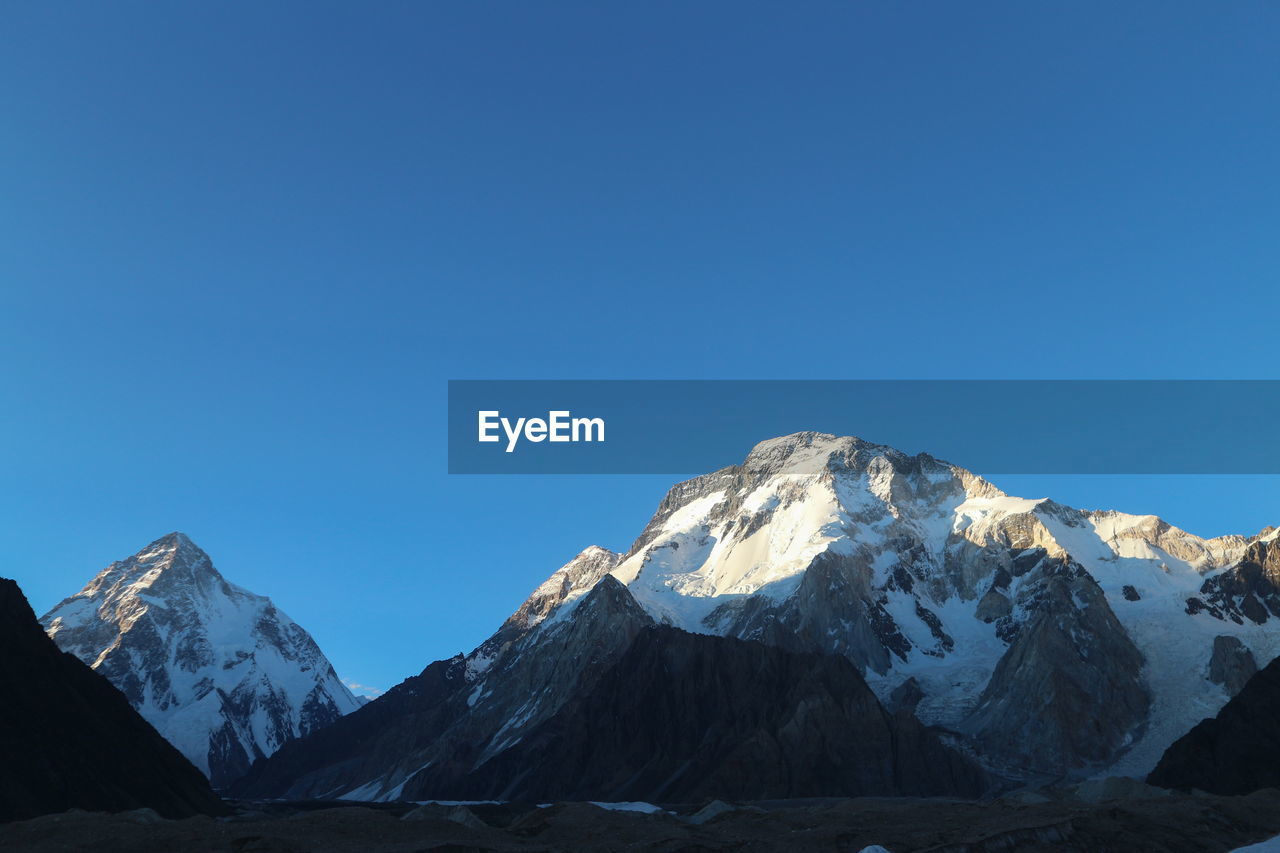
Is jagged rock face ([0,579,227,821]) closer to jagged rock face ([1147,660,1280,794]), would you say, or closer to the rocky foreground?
the rocky foreground

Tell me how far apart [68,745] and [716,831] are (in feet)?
225

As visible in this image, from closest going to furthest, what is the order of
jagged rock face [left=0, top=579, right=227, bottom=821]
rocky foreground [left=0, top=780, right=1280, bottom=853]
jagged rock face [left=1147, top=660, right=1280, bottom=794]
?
1. rocky foreground [left=0, top=780, right=1280, bottom=853]
2. jagged rock face [left=0, top=579, right=227, bottom=821]
3. jagged rock face [left=1147, top=660, right=1280, bottom=794]

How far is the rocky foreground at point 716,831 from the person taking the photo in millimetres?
55062

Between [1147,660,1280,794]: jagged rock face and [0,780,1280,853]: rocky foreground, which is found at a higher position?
[1147,660,1280,794]: jagged rock face

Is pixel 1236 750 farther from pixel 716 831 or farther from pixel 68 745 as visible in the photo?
pixel 68 745

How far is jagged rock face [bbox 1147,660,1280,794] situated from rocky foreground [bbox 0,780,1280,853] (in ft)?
238

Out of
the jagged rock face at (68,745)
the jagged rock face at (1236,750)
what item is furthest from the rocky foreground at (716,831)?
the jagged rock face at (1236,750)

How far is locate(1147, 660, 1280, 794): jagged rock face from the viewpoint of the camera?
138 meters

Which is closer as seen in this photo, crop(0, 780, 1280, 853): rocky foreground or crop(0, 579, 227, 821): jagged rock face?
crop(0, 780, 1280, 853): rocky foreground

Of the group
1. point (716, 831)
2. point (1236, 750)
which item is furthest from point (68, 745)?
point (1236, 750)

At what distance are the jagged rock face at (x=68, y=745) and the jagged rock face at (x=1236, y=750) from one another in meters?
120

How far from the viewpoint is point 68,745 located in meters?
103

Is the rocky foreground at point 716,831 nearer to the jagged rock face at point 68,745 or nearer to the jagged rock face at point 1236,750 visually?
the jagged rock face at point 68,745

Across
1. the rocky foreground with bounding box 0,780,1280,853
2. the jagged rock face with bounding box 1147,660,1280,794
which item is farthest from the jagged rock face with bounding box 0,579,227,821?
the jagged rock face with bounding box 1147,660,1280,794
